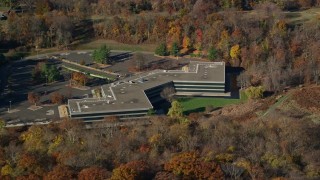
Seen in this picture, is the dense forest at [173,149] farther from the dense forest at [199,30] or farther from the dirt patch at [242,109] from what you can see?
the dense forest at [199,30]

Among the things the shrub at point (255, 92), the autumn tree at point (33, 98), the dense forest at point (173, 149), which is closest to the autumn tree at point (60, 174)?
the dense forest at point (173, 149)

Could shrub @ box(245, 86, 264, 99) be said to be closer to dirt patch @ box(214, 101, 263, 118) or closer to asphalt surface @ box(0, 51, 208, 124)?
dirt patch @ box(214, 101, 263, 118)

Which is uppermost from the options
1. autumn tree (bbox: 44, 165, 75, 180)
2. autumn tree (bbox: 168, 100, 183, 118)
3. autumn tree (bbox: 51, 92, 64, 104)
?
autumn tree (bbox: 44, 165, 75, 180)

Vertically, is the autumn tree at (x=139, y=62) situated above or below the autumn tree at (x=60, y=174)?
above

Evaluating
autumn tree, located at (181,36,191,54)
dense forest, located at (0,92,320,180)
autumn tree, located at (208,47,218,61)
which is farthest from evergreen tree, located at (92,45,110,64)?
dense forest, located at (0,92,320,180)

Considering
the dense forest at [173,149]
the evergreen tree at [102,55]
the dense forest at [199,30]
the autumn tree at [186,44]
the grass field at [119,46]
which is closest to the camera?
the dense forest at [173,149]

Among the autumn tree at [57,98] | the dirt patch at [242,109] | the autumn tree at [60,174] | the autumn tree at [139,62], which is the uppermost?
the autumn tree at [139,62]

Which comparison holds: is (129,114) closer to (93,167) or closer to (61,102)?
(61,102)

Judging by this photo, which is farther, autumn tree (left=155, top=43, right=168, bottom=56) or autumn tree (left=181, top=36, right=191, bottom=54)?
autumn tree (left=181, top=36, right=191, bottom=54)
